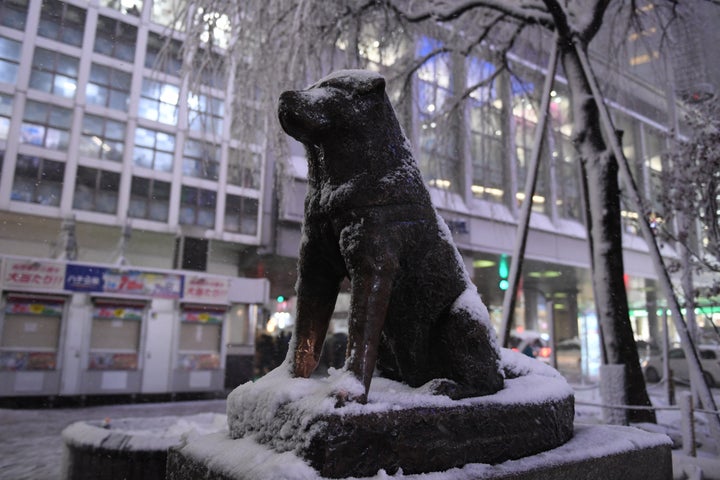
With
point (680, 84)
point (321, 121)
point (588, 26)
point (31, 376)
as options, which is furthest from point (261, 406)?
point (31, 376)

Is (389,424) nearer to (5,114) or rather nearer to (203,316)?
(203,316)

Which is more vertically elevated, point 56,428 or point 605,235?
point 605,235

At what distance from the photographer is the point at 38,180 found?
1532cm

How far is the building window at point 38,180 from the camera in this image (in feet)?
49.0

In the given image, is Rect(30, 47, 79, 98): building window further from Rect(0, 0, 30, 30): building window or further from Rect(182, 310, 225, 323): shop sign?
Rect(182, 310, 225, 323): shop sign

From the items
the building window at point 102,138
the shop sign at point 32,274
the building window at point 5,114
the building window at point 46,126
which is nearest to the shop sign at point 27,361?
the shop sign at point 32,274

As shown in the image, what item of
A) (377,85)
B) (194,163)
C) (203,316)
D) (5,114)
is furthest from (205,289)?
(377,85)

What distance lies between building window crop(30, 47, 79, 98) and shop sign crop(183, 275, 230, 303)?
7.36 m

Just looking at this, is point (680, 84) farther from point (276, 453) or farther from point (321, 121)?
point (276, 453)

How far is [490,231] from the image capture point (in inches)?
770

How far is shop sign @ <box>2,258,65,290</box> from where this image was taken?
12.4m

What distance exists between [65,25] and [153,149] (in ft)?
14.8

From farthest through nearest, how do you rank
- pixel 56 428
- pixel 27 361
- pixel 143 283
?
pixel 143 283
pixel 27 361
pixel 56 428

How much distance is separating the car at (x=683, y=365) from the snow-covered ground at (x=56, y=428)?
143cm
